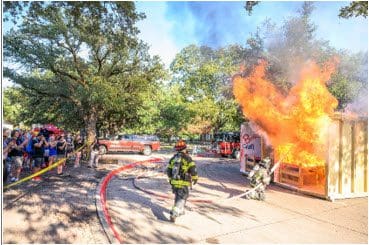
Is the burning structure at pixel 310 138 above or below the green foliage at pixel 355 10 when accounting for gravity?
below

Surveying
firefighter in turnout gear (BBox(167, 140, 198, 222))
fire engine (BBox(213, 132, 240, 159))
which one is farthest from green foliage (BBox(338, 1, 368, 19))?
fire engine (BBox(213, 132, 240, 159))

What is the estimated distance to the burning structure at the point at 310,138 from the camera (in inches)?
391

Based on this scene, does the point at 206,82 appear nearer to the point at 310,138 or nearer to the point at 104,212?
the point at 310,138

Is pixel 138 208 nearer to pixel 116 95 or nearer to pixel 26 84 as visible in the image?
pixel 116 95

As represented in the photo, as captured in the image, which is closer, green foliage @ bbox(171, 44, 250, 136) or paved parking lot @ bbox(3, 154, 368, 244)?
paved parking lot @ bbox(3, 154, 368, 244)

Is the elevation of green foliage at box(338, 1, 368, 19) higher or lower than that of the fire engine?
higher

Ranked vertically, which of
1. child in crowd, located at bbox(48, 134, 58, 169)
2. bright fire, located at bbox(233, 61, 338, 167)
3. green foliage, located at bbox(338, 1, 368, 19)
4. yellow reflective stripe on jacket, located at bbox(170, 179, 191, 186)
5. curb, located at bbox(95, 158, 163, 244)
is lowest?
curb, located at bbox(95, 158, 163, 244)

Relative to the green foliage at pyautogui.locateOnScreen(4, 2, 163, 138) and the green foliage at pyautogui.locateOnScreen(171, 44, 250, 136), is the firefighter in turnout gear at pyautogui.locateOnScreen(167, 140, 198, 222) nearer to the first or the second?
the green foliage at pyautogui.locateOnScreen(4, 2, 163, 138)

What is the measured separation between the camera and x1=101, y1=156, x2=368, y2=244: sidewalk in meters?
6.41

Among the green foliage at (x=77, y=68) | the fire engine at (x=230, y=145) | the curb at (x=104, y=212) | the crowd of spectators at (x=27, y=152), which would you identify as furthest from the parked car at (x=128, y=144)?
the curb at (x=104, y=212)

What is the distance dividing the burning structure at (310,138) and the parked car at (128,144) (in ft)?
35.4

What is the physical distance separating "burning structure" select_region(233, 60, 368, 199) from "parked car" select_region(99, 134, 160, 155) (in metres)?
10.8

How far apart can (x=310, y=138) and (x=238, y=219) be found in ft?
17.8

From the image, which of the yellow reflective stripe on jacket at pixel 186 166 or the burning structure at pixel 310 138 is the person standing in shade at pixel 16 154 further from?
the burning structure at pixel 310 138
